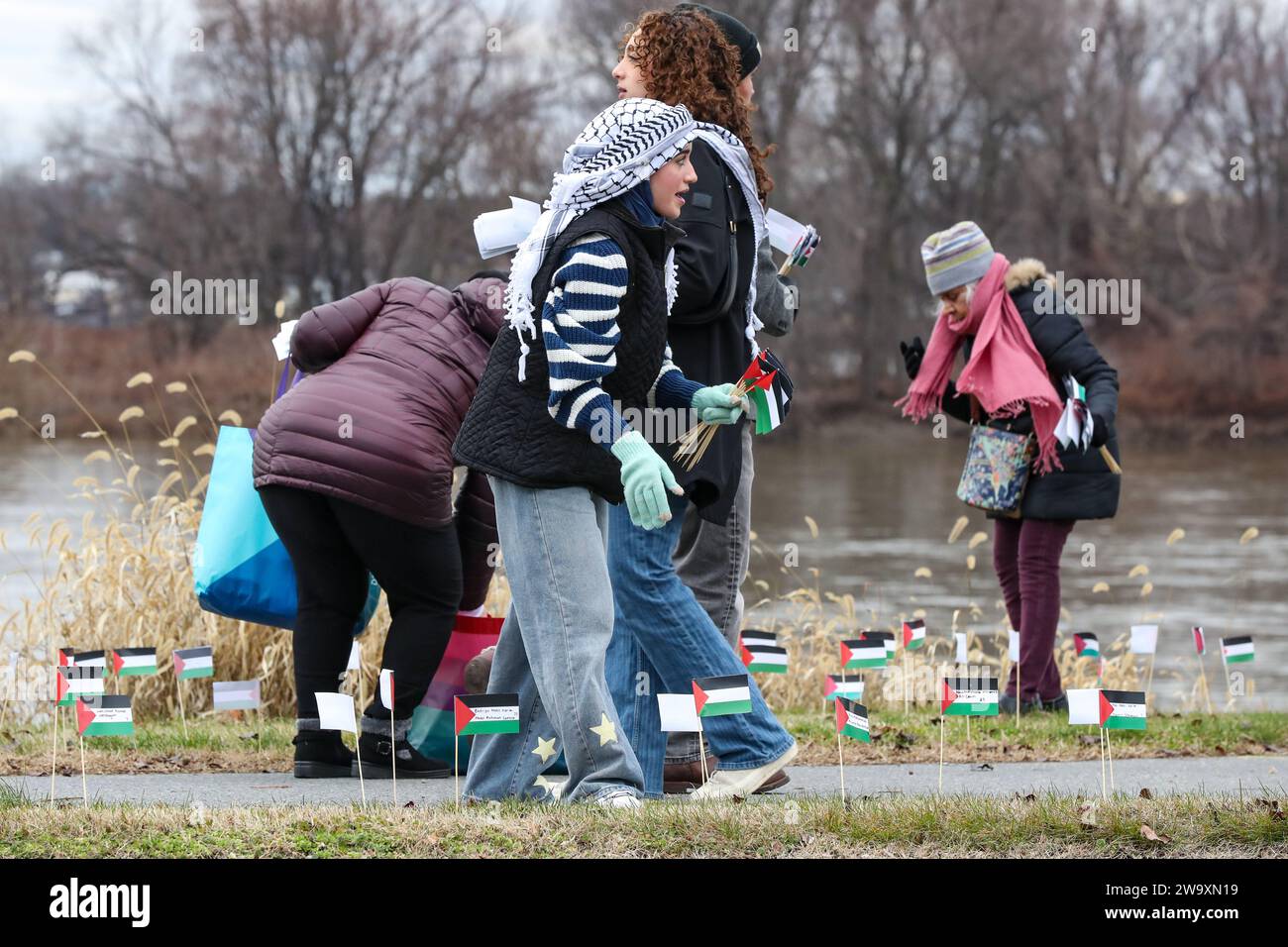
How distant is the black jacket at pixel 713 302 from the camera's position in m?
4.80

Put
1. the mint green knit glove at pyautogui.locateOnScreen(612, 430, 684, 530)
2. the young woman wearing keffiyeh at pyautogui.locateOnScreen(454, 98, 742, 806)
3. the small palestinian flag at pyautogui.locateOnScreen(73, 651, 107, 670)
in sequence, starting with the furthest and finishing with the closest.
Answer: the small palestinian flag at pyautogui.locateOnScreen(73, 651, 107, 670), the young woman wearing keffiyeh at pyautogui.locateOnScreen(454, 98, 742, 806), the mint green knit glove at pyautogui.locateOnScreen(612, 430, 684, 530)

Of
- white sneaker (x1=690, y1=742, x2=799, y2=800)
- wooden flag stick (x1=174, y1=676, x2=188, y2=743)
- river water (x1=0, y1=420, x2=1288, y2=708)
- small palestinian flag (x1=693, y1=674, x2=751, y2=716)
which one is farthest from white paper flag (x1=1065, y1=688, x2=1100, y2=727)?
river water (x1=0, y1=420, x2=1288, y2=708)

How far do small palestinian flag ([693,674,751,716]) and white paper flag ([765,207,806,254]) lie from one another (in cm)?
149

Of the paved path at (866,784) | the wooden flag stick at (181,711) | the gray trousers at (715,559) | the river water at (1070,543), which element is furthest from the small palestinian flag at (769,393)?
the river water at (1070,543)

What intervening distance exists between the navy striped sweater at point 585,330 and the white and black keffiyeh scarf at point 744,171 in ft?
2.25

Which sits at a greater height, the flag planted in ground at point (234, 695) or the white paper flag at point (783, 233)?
the white paper flag at point (783, 233)

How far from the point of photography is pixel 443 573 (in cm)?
543

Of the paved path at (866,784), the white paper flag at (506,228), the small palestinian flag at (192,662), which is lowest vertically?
the paved path at (866,784)

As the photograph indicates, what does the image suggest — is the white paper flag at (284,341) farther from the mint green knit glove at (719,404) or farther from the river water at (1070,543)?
the river water at (1070,543)

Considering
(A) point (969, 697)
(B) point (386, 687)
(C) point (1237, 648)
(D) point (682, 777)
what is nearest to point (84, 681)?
(B) point (386, 687)

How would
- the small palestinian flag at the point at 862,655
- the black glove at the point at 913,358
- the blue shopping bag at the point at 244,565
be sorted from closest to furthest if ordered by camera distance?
1. the blue shopping bag at the point at 244,565
2. the small palestinian flag at the point at 862,655
3. the black glove at the point at 913,358

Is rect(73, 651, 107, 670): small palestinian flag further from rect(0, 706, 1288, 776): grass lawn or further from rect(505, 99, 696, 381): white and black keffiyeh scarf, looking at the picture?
rect(505, 99, 696, 381): white and black keffiyeh scarf

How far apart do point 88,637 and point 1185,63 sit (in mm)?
37321

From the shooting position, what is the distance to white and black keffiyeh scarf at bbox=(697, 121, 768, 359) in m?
4.95
